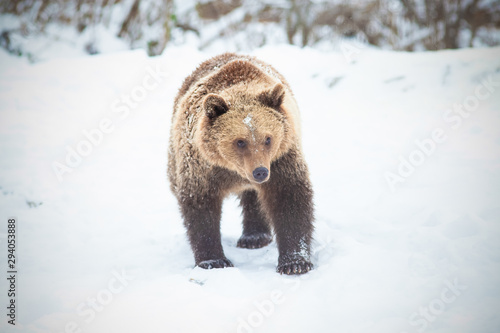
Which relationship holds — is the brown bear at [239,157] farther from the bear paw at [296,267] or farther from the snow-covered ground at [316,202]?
the snow-covered ground at [316,202]

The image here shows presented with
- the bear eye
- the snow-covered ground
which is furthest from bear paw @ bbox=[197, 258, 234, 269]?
the bear eye

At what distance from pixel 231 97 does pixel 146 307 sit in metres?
2.07

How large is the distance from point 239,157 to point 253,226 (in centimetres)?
160

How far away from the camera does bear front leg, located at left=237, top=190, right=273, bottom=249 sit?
197 inches

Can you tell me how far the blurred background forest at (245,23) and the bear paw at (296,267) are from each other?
7865 millimetres

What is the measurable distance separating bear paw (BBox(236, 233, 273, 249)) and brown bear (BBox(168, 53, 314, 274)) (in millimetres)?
733

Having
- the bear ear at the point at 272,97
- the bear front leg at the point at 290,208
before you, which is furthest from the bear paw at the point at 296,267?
the bear ear at the point at 272,97

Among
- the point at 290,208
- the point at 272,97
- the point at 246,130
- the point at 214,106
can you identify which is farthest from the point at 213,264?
the point at 272,97

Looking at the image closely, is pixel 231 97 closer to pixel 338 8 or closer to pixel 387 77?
pixel 387 77

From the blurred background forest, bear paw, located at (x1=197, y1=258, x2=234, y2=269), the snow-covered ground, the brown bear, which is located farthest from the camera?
the blurred background forest

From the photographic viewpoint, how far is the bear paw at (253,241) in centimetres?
499

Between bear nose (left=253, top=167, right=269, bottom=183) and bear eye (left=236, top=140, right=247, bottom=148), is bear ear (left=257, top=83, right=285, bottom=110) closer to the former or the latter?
bear eye (left=236, top=140, right=247, bottom=148)

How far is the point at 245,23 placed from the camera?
1437 centimetres

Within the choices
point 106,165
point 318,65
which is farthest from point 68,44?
point 318,65
